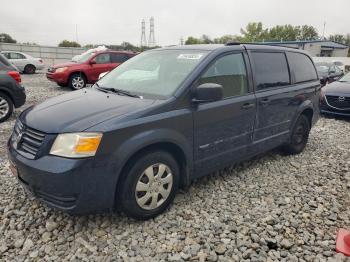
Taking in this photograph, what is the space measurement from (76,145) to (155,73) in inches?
57.1

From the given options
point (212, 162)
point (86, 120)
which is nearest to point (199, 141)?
point (212, 162)

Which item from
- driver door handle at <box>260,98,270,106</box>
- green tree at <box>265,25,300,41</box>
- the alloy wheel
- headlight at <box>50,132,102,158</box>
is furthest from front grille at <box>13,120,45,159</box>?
green tree at <box>265,25,300,41</box>

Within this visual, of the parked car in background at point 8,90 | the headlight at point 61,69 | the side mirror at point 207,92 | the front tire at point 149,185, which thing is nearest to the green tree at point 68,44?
the headlight at point 61,69

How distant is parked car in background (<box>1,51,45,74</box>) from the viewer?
1891cm

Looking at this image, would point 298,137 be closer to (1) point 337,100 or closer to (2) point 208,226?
(2) point 208,226

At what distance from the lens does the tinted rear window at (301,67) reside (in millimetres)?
4984

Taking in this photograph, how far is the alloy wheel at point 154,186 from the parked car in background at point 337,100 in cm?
682

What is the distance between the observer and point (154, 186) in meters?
3.17

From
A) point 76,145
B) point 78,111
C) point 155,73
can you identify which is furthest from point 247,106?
point 76,145

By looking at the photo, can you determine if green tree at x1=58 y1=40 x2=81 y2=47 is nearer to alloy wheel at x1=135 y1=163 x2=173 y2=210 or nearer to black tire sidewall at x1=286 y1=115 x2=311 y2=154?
black tire sidewall at x1=286 y1=115 x2=311 y2=154

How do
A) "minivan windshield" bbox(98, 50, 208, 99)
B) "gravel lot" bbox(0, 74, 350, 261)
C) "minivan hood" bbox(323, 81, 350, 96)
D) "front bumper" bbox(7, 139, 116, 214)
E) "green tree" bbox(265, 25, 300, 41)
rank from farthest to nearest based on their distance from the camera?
"green tree" bbox(265, 25, 300, 41) < "minivan hood" bbox(323, 81, 350, 96) < "minivan windshield" bbox(98, 50, 208, 99) < "gravel lot" bbox(0, 74, 350, 261) < "front bumper" bbox(7, 139, 116, 214)

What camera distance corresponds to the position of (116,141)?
2.79m

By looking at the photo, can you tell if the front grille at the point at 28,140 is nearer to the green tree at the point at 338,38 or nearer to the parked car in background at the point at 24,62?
the parked car in background at the point at 24,62

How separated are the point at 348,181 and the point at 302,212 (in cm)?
138
